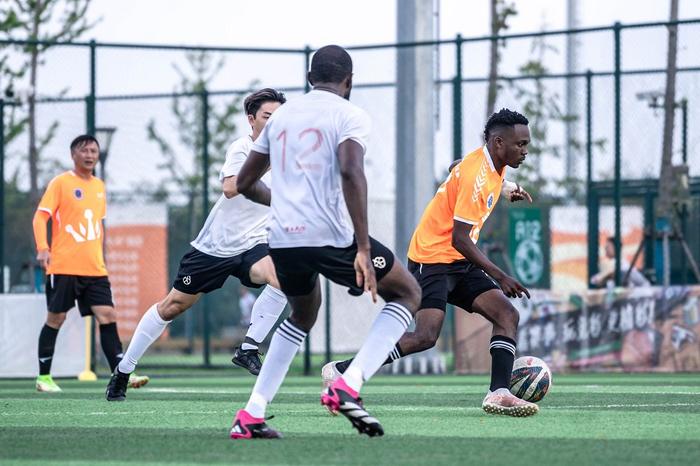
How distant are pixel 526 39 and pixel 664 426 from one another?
399 inches

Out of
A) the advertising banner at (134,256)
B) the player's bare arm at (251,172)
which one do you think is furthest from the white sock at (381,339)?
the advertising banner at (134,256)

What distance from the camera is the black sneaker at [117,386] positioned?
384 inches

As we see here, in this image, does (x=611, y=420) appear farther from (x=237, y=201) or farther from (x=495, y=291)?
(x=237, y=201)

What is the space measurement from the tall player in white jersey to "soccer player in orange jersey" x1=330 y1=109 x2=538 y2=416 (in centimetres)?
171

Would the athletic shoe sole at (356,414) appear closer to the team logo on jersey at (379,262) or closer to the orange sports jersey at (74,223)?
the team logo on jersey at (379,262)

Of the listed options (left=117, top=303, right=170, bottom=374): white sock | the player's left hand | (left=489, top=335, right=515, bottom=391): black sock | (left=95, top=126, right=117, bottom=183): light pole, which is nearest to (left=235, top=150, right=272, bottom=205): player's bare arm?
(left=489, top=335, right=515, bottom=391): black sock

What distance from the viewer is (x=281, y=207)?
21.2ft

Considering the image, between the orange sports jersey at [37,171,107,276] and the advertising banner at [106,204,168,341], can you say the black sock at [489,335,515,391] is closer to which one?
the orange sports jersey at [37,171,107,276]

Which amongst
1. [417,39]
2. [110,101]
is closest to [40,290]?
[110,101]

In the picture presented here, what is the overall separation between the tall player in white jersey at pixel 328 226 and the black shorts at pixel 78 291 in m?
5.97

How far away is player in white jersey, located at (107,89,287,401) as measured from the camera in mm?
9586

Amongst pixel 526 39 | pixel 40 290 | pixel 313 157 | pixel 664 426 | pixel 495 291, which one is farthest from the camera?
pixel 40 290

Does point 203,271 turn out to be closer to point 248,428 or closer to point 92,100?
point 248,428

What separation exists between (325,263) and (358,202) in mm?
354
